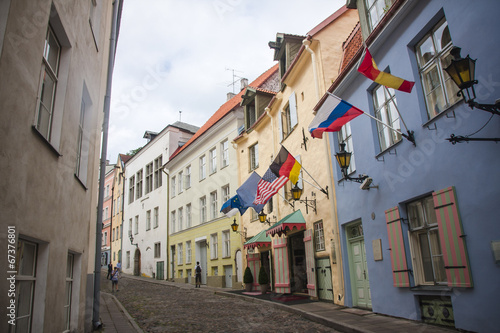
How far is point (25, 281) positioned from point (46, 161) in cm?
155

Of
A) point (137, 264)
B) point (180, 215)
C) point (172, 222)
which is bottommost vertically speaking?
point (137, 264)

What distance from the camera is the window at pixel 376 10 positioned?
9044mm

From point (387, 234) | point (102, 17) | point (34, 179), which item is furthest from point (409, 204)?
point (102, 17)

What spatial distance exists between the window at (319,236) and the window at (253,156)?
697 centimetres

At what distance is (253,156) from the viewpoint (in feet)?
67.5

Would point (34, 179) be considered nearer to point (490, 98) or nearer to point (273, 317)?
point (490, 98)

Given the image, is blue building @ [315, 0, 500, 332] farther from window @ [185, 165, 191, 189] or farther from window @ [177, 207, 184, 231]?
window @ [177, 207, 184, 231]

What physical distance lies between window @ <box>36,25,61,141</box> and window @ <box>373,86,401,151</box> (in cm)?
680

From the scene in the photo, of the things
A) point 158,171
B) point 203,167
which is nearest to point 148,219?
point 158,171

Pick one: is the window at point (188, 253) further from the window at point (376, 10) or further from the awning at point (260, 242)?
the window at point (376, 10)

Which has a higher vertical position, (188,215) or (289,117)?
(289,117)

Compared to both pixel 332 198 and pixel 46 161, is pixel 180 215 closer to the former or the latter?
pixel 332 198

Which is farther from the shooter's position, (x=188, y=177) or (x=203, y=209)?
(x=188, y=177)

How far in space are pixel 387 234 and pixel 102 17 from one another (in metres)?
8.64
